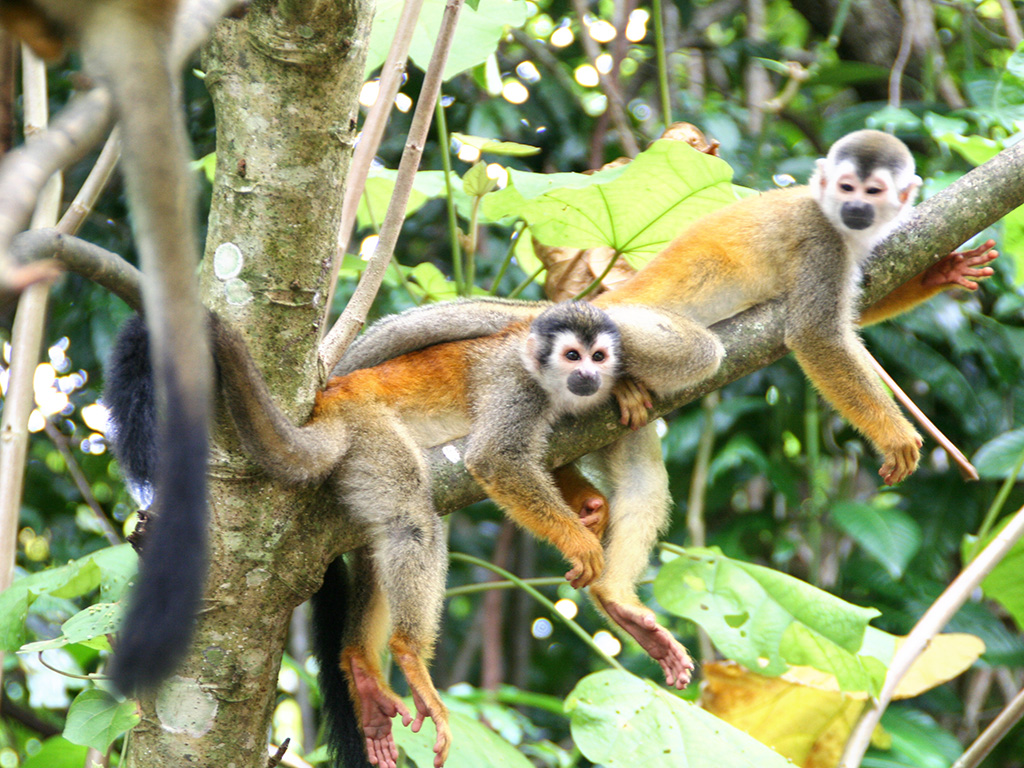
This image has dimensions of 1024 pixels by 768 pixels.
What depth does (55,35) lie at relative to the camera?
0.99 meters

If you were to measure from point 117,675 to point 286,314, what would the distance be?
101cm

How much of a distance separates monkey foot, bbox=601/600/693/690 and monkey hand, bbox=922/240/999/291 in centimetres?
137

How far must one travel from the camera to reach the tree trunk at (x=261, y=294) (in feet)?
5.64

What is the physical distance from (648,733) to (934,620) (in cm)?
83

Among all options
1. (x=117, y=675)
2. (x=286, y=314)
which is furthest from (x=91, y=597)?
(x=117, y=675)

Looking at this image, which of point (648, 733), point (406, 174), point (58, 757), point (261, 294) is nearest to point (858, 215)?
point (406, 174)

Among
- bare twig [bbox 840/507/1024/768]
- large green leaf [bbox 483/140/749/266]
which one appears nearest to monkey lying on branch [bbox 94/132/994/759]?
large green leaf [bbox 483/140/749/266]

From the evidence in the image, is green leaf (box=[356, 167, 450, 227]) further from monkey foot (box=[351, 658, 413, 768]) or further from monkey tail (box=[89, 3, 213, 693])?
monkey tail (box=[89, 3, 213, 693])

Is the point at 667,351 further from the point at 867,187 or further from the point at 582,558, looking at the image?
the point at 867,187

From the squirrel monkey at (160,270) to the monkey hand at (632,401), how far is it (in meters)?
1.59

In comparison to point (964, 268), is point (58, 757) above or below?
below

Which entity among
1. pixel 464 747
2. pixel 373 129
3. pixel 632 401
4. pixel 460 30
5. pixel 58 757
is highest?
pixel 460 30

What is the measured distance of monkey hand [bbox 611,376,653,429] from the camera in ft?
8.00

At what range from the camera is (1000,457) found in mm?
3111
